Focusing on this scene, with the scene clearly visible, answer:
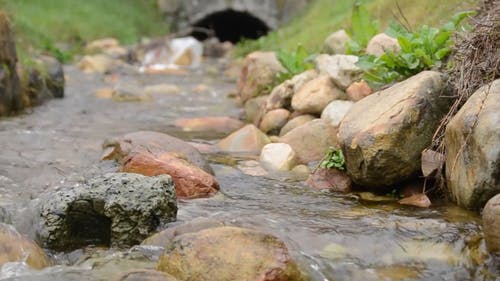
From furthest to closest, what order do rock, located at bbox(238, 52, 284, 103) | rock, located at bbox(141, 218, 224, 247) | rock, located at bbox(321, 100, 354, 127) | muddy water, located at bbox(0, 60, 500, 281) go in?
rock, located at bbox(238, 52, 284, 103) < rock, located at bbox(321, 100, 354, 127) < rock, located at bbox(141, 218, 224, 247) < muddy water, located at bbox(0, 60, 500, 281)

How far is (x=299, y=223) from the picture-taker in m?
4.57

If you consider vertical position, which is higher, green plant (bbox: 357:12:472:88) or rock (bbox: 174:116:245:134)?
green plant (bbox: 357:12:472:88)

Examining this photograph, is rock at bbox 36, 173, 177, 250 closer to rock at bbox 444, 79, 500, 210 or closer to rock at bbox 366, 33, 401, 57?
rock at bbox 444, 79, 500, 210

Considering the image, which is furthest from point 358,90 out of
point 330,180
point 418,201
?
point 418,201

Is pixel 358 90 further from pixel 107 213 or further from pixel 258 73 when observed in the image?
pixel 258 73

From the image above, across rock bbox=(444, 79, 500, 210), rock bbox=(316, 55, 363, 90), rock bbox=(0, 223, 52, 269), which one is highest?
rock bbox=(316, 55, 363, 90)

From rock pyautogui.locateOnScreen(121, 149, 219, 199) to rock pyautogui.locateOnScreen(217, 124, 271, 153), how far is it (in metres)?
1.50

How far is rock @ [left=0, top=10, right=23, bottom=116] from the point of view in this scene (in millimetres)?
9180

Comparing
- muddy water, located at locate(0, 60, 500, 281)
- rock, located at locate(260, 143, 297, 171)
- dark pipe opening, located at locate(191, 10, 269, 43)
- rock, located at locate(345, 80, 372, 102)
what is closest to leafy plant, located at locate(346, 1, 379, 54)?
rock, located at locate(345, 80, 372, 102)

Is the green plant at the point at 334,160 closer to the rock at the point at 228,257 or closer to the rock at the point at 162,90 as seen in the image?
the rock at the point at 228,257

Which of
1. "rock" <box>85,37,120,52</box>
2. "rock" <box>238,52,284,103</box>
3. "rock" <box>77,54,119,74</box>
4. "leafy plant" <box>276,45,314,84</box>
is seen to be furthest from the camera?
"rock" <box>85,37,120,52</box>

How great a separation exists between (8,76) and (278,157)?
4818 millimetres

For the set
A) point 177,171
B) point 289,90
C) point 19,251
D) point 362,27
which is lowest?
point 19,251

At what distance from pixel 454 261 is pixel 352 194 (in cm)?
136
